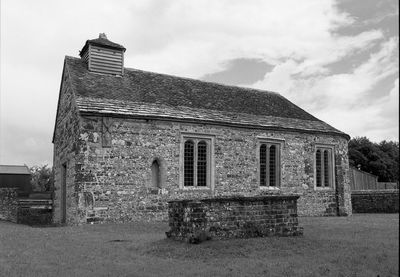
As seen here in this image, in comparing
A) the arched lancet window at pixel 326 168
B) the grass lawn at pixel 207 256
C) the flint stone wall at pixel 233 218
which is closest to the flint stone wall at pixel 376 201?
the arched lancet window at pixel 326 168

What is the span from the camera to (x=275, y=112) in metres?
27.1

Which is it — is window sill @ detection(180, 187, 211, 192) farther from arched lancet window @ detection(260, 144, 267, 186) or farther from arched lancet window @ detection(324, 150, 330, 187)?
arched lancet window @ detection(324, 150, 330, 187)

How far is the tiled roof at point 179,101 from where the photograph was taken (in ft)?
69.5

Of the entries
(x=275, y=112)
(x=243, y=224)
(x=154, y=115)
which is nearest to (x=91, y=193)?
(x=154, y=115)

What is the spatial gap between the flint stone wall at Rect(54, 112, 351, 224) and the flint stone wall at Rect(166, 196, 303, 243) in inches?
296

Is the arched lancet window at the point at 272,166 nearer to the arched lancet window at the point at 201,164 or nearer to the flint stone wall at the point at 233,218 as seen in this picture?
the arched lancet window at the point at 201,164

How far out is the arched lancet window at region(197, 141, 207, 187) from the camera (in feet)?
74.5

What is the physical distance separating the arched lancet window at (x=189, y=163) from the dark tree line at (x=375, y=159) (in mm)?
38324

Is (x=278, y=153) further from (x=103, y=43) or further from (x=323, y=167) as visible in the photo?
(x=103, y=43)

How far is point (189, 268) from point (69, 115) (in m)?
15.0

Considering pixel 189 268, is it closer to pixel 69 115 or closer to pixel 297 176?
pixel 69 115

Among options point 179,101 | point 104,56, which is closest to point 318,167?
point 179,101

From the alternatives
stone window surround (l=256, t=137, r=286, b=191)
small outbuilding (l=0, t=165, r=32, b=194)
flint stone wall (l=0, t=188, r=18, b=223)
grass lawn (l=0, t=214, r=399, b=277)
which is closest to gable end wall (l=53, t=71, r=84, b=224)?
flint stone wall (l=0, t=188, r=18, b=223)

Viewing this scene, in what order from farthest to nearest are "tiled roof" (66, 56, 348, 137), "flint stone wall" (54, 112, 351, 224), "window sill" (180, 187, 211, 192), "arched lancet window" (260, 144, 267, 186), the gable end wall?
"arched lancet window" (260, 144, 267, 186) < "window sill" (180, 187, 211, 192) < "tiled roof" (66, 56, 348, 137) < the gable end wall < "flint stone wall" (54, 112, 351, 224)
